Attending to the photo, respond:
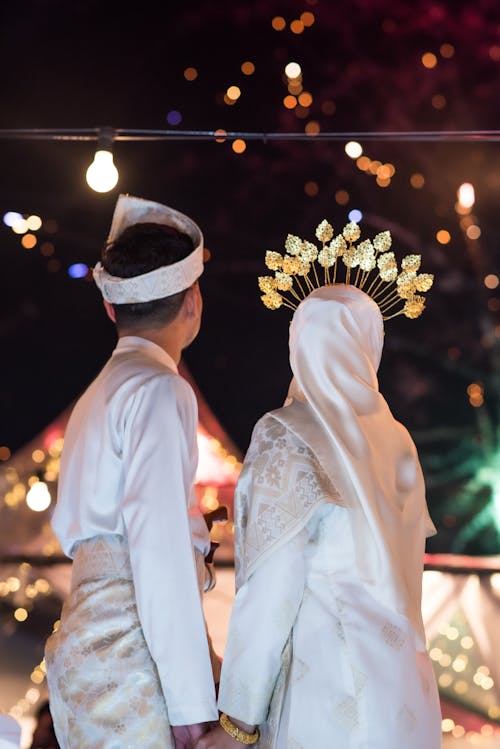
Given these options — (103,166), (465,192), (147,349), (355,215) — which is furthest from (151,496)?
(465,192)

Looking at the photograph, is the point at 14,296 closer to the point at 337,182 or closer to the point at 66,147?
the point at 66,147

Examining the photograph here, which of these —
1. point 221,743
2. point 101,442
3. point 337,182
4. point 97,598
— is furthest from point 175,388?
point 337,182

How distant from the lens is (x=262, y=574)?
185 cm

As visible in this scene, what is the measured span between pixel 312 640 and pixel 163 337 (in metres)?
0.67

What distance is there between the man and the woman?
92mm

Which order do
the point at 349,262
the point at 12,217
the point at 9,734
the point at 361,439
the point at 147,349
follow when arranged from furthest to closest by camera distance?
the point at 12,217 → the point at 349,262 → the point at 147,349 → the point at 361,439 → the point at 9,734

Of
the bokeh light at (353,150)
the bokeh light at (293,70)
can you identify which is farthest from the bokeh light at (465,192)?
the bokeh light at (293,70)

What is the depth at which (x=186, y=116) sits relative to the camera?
576 centimetres

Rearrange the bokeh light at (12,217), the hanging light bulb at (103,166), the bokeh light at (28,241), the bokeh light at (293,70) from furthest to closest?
the bokeh light at (293,70) → the bokeh light at (28,241) → the bokeh light at (12,217) → the hanging light bulb at (103,166)

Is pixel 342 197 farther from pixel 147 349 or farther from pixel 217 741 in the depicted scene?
pixel 217 741

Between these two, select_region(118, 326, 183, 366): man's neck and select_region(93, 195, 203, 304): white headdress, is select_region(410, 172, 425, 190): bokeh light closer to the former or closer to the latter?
select_region(93, 195, 203, 304): white headdress

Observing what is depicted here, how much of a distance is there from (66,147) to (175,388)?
4073 millimetres

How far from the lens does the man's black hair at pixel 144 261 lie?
2.11 metres

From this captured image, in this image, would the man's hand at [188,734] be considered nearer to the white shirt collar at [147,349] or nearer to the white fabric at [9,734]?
the white fabric at [9,734]
